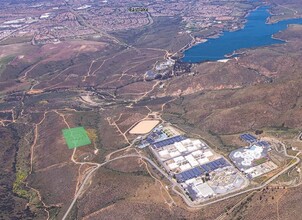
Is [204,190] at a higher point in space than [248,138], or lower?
higher

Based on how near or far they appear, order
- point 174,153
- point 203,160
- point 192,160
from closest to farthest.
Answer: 1. point 203,160
2. point 192,160
3. point 174,153

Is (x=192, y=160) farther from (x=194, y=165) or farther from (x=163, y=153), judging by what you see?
(x=163, y=153)

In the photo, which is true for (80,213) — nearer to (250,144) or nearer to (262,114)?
(250,144)

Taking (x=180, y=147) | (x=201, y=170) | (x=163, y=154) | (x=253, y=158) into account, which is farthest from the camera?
(x=180, y=147)

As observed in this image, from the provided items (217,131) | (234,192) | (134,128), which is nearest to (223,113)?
(217,131)

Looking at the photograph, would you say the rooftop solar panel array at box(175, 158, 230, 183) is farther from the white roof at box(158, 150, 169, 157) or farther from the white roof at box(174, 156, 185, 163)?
the white roof at box(158, 150, 169, 157)

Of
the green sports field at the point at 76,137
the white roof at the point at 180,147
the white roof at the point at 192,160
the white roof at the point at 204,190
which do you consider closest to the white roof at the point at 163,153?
the white roof at the point at 180,147

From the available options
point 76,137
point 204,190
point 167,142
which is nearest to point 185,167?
point 204,190

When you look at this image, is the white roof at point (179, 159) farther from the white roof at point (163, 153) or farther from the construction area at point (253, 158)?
the construction area at point (253, 158)
